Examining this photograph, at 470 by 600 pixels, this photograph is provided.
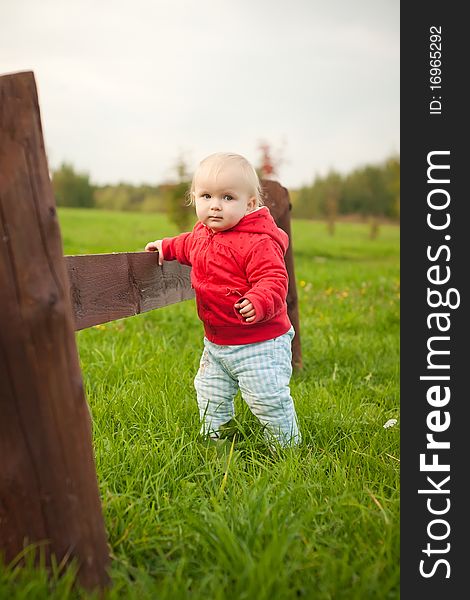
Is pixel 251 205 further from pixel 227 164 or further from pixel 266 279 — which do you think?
pixel 266 279

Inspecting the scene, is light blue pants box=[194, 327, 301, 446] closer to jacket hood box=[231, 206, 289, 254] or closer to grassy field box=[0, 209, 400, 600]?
grassy field box=[0, 209, 400, 600]

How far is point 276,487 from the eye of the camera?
7.63ft

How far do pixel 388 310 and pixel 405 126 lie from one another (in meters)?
4.13

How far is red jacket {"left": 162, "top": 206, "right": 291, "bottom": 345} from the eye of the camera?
2.67 m

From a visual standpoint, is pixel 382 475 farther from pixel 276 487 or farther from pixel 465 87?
pixel 465 87

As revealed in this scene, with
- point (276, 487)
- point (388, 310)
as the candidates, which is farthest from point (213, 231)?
point (388, 310)

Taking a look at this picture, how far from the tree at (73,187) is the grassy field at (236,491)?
3040 cm

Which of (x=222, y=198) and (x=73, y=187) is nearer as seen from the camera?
(x=222, y=198)

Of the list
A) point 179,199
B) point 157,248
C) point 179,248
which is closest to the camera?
point 179,248

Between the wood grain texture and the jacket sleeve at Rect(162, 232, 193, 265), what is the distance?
0.24 feet

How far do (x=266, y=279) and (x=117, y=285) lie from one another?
0.65 meters

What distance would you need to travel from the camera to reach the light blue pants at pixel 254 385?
2816 millimetres

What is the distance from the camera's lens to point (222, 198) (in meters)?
2.65

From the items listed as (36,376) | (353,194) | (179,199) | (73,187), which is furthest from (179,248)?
(73,187)
